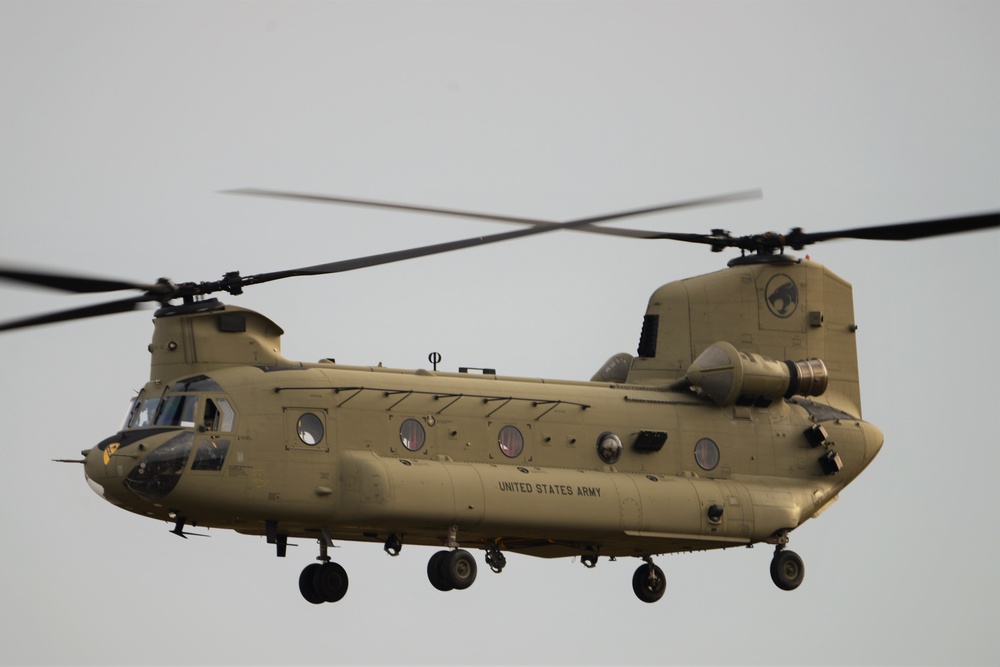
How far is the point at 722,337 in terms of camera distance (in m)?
43.5

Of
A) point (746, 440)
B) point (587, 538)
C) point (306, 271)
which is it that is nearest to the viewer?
point (306, 271)

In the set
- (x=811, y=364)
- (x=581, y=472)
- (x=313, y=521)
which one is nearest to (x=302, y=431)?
(x=313, y=521)

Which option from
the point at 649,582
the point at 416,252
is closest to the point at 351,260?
the point at 416,252

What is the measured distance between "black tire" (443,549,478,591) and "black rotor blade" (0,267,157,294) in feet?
25.9

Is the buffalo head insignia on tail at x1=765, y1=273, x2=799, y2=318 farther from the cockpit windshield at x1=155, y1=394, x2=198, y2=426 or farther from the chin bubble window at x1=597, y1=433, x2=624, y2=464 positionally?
the cockpit windshield at x1=155, y1=394, x2=198, y2=426

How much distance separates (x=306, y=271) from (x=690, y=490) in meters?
9.72

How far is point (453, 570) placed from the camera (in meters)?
37.4

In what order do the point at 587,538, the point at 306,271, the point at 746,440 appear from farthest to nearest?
the point at 746,440 → the point at 587,538 → the point at 306,271

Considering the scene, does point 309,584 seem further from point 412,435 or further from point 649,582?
point 649,582

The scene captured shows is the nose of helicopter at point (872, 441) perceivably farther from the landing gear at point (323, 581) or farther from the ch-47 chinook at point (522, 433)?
the landing gear at point (323, 581)

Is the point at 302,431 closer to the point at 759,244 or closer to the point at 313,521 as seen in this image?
the point at 313,521

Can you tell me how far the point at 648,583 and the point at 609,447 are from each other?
387 cm

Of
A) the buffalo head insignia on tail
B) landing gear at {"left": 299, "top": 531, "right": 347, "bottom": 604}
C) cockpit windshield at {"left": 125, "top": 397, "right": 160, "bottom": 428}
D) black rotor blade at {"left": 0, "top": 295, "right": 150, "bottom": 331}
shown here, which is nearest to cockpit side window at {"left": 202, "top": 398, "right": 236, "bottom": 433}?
cockpit windshield at {"left": 125, "top": 397, "right": 160, "bottom": 428}

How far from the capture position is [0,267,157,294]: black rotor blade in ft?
111
